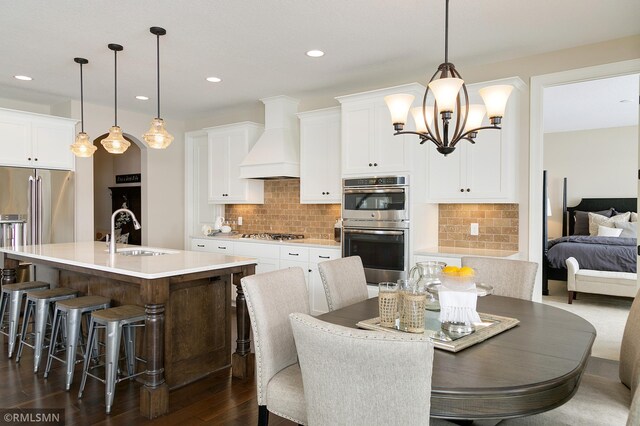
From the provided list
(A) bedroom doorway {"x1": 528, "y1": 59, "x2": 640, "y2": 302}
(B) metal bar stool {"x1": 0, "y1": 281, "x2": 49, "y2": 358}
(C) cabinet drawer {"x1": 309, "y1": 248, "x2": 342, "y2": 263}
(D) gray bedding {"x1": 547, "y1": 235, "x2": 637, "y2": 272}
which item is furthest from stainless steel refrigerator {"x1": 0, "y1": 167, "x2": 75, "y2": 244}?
(D) gray bedding {"x1": 547, "y1": 235, "x2": 637, "y2": 272}

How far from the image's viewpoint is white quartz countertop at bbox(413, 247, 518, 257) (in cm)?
392

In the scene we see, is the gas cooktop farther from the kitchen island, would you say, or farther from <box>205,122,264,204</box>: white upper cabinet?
the kitchen island

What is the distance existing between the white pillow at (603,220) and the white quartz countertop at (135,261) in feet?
22.2

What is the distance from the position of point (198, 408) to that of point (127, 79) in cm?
343

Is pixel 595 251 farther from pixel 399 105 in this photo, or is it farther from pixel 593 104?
pixel 399 105

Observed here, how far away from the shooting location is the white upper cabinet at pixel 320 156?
194 inches

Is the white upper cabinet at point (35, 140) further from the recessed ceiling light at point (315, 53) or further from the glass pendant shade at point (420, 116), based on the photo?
the glass pendant shade at point (420, 116)

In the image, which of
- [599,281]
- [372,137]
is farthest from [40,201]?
[599,281]

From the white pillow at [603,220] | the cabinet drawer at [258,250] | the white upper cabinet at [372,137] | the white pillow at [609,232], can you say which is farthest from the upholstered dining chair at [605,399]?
the white pillow at [603,220]

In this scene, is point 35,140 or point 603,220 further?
point 603,220

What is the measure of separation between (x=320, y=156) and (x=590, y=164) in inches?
236

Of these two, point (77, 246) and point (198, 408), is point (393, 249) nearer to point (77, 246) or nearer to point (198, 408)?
point (198, 408)

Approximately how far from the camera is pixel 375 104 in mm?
4355

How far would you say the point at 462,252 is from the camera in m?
4.04
